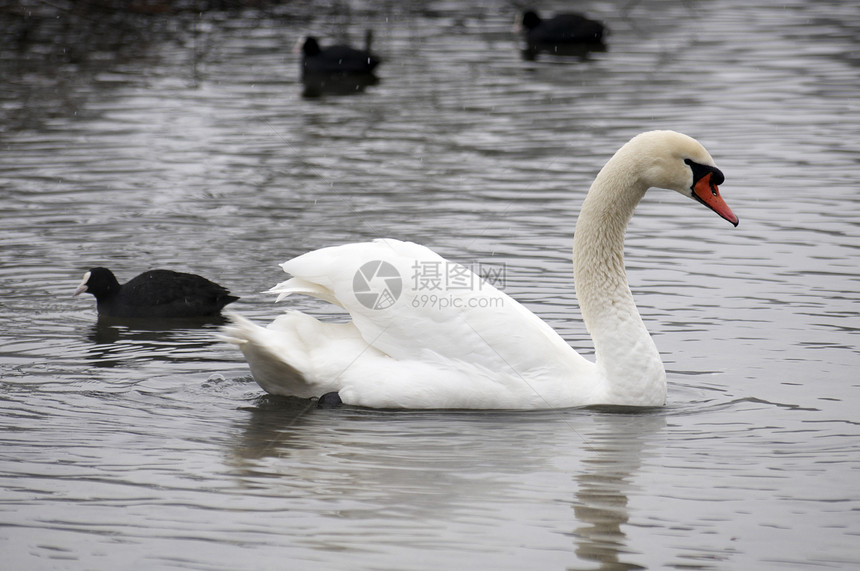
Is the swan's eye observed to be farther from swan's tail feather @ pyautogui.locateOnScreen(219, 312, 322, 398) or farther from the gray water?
Answer: swan's tail feather @ pyautogui.locateOnScreen(219, 312, 322, 398)

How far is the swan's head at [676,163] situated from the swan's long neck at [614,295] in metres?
0.09

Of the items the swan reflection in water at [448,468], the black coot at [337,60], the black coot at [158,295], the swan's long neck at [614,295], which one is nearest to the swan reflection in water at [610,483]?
the swan reflection in water at [448,468]

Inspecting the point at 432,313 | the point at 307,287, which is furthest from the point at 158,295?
the point at 432,313

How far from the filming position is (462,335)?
7355mm

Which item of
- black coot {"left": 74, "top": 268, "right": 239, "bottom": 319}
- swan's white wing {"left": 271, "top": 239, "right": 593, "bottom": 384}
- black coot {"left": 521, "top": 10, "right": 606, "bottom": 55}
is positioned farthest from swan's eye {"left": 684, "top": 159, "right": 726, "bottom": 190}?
black coot {"left": 521, "top": 10, "right": 606, "bottom": 55}

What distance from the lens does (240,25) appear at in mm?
26672

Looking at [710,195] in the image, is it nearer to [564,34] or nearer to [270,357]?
[270,357]

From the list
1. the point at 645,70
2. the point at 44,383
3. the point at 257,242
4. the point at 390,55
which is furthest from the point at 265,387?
the point at 390,55

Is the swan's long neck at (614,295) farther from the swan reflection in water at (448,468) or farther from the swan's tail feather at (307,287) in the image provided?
the swan's tail feather at (307,287)

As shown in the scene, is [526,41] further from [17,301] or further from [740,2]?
[17,301]

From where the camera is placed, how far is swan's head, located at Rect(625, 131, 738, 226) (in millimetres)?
7613

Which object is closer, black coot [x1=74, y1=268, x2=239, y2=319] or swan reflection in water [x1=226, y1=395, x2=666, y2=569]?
swan reflection in water [x1=226, y1=395, x2=666, y2=569]

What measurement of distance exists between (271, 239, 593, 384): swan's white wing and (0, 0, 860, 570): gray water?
33 centimetres

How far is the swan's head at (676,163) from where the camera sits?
7613 mm
